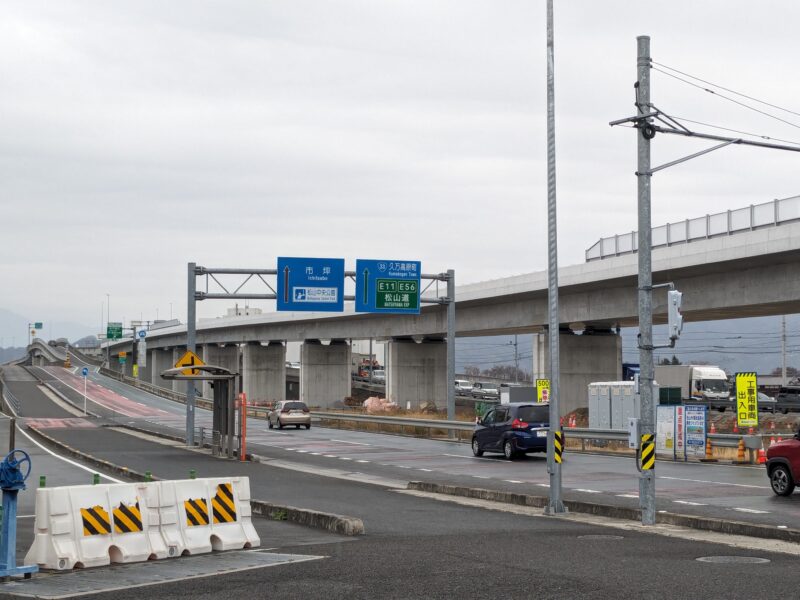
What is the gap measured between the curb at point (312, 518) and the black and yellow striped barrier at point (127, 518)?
4.06 m

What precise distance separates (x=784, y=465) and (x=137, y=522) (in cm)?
1446

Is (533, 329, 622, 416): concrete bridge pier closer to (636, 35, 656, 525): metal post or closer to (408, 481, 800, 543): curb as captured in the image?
(408, 481, 800, 543): curb

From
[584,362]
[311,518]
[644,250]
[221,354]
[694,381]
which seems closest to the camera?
[311,518]

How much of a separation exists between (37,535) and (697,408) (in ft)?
A: 82.4

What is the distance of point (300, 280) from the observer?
4838 cm

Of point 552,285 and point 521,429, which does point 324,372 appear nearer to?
point 521,429

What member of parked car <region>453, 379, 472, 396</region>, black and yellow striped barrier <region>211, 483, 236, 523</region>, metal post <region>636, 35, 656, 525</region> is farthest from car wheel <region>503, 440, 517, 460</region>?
parked car <region>453, 379, 472, 396</region>

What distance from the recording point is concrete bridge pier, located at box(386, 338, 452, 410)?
245 feet

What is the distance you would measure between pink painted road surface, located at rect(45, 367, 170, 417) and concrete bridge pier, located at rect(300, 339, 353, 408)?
472 inches

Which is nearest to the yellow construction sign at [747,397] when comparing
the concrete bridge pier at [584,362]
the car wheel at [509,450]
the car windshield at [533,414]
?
the car windshield at [533,414]

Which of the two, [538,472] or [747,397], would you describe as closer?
[538,472]

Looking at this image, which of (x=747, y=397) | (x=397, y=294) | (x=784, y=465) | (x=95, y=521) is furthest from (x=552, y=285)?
(x=397, y=294)

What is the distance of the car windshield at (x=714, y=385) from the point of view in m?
77.8

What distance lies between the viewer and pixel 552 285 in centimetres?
2061
